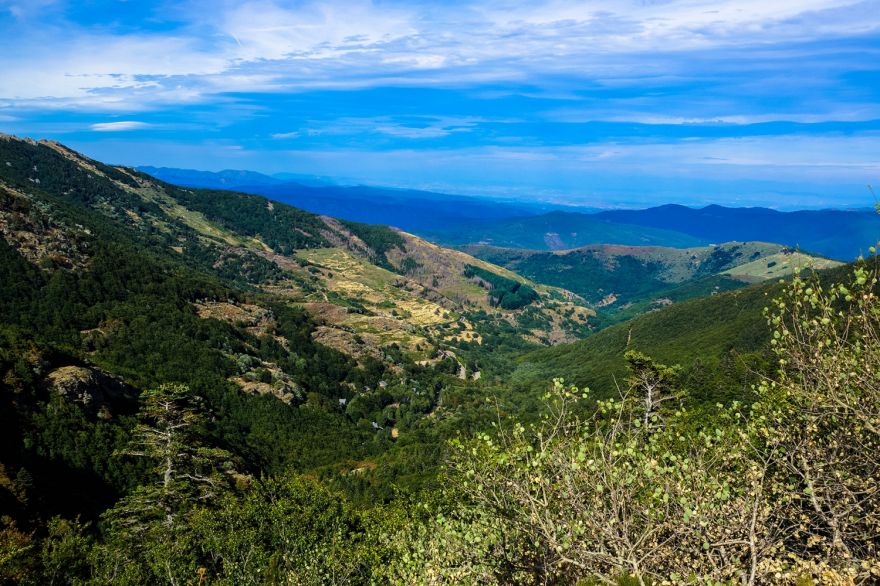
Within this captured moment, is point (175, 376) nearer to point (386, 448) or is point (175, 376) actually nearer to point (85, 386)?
point (85, 386)

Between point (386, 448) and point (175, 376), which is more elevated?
point (175, 376)

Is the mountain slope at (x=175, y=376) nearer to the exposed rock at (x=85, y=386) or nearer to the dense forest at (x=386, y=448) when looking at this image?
the exposed rock at (x=85, y=386)

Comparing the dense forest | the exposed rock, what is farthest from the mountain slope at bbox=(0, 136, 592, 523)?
the dense forest

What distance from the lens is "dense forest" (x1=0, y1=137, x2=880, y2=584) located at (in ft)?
46.1

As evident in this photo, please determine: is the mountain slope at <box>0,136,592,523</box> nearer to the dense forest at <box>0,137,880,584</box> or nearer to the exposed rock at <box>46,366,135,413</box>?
the exposed rock at <box>46,366,135,413</box>

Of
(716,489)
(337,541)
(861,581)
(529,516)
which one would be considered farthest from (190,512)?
(861,581)

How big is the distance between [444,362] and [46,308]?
116 metres

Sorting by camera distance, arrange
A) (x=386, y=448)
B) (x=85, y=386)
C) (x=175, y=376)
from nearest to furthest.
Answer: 1. (x=85, y=386)
2. (x=175, y=376)
3. (x=386, y=448)

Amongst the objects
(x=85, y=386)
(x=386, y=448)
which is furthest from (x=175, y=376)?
(x=386, y=448)

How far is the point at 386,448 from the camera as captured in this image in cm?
12094

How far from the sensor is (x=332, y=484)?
85250 mm

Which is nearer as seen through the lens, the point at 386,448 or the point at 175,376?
the point at 175,376

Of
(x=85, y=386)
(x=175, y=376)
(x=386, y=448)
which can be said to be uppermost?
(x=85, y=386)

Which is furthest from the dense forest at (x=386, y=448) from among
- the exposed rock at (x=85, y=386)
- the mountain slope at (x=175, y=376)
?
the mountain slope at (x=175, y=376)
